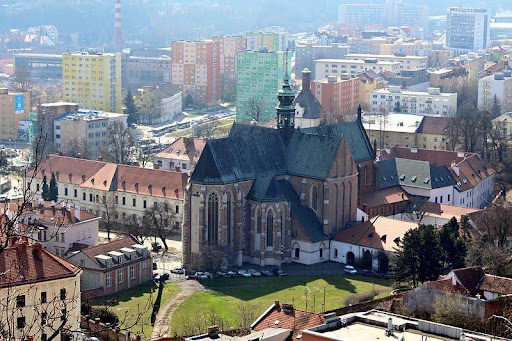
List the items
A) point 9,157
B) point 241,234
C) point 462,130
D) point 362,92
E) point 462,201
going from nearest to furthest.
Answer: point 241,234
point 462,201
point 462,130
point 9,157
point 362,92

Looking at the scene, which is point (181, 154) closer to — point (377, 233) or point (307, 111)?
point (307, 111)

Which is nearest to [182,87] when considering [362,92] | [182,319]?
[362,92]

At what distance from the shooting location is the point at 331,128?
71062 mm

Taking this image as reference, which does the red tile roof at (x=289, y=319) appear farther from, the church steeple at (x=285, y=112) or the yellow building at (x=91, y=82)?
the yellow building at (x=91, y=82)

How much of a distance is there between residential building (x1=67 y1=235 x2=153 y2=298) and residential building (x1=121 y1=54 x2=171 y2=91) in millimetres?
104257

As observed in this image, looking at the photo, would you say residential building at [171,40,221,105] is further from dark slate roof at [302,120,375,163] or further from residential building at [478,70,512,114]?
dark slate roof at [302,120,375,163]

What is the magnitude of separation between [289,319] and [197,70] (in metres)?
A: 111

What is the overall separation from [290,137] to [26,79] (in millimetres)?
88053

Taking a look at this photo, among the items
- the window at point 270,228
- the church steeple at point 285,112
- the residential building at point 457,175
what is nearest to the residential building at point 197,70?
the residential building at point 457,175

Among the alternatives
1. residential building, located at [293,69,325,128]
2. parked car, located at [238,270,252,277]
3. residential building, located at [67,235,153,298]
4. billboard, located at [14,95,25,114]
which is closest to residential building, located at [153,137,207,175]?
residential building, located at [293,69,325,128]

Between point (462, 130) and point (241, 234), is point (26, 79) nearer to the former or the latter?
point (462, 130)

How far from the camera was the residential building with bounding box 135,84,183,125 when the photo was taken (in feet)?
414

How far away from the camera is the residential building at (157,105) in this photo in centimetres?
12631

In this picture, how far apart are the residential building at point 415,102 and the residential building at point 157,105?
22.5 metres
